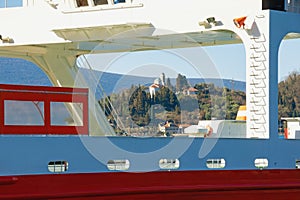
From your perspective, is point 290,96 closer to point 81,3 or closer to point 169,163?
point 169,163

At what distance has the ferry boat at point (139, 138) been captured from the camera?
1041 centimetres

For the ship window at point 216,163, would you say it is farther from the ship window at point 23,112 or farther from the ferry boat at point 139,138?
the ship window at point 23,112

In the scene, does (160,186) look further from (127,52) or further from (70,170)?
(127,52)

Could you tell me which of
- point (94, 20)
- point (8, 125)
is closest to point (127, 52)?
point (94, 20)

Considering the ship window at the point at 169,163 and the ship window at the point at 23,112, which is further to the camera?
the ship window at the point at 169,163

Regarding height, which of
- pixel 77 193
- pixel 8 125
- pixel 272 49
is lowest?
pixel 77 193

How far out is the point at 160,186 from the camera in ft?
36.1

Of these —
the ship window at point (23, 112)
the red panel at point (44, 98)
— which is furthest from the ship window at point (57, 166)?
the ship window at point (23, 112)

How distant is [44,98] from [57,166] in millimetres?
909

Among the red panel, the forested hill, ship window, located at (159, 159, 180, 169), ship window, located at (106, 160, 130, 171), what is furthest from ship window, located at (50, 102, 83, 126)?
the forested hill

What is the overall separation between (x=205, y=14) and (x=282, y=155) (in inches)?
88.7

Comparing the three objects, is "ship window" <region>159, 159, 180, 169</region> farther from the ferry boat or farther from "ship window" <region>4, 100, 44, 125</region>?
"ship window" <region>4, 100, 44, 125</region>

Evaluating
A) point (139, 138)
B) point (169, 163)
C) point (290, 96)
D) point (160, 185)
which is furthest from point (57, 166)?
point (290, 96)

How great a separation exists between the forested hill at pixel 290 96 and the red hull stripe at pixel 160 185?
1.69 meters
